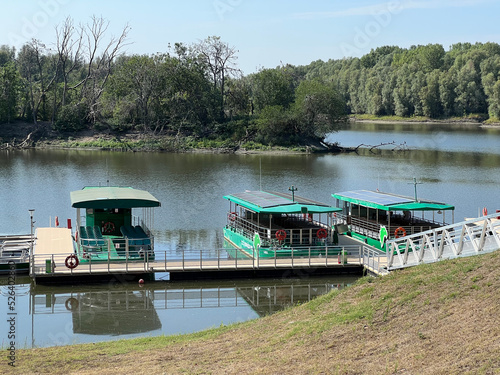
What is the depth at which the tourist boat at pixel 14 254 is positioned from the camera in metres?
29.8

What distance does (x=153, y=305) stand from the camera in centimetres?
2695

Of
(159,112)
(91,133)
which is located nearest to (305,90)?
(159,112)

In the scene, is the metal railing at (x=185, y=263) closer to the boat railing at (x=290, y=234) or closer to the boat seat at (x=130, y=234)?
the boat railing at (x=290, y=234)

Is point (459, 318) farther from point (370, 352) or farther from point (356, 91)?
point (356, 91)

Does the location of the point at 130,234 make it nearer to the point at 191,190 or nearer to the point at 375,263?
the point at 375,263

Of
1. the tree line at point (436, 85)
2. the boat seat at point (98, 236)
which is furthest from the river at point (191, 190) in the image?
the tree line at point (436, 85)

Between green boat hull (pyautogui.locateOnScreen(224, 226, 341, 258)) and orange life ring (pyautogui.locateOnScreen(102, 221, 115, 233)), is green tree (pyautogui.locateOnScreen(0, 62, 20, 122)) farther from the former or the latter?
green boat hull (pyautogui.locateOnScreen(224, 226, 341, 258))

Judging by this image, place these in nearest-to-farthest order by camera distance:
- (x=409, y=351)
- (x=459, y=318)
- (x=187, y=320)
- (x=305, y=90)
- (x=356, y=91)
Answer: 1. (x=409, y=351)
2. (x=459, y=318)
3. (x=187, y=320)
4. (x=305, y=90)
5. (x=356, y=91)

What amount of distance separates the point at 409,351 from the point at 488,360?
5.92 feet

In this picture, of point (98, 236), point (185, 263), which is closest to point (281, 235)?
point (185, 263)

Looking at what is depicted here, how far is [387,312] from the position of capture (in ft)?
53.0

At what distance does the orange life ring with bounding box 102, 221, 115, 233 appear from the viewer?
34.4 m

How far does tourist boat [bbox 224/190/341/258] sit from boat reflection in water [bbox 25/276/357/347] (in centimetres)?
200

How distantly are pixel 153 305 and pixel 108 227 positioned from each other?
8.60 meters
